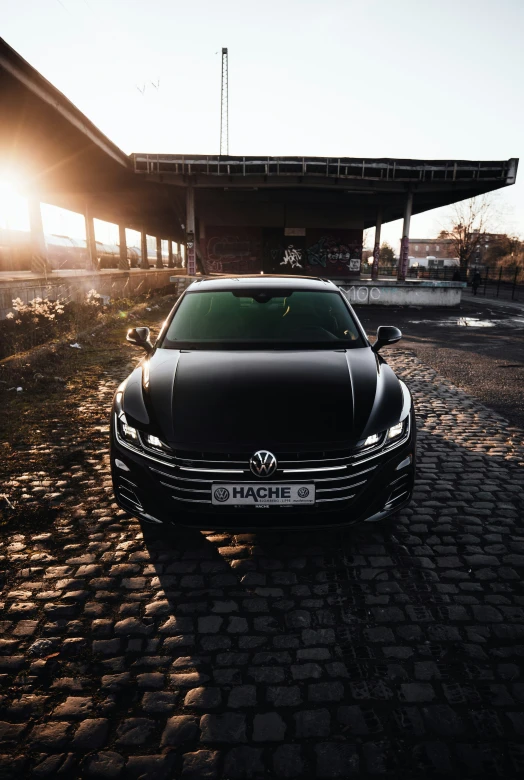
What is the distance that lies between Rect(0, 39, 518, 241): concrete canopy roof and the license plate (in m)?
11.6

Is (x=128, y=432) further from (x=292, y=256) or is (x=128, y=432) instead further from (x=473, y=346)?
(x=292, y=256)

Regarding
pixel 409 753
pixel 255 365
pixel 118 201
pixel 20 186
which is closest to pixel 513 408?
pixel 255 365

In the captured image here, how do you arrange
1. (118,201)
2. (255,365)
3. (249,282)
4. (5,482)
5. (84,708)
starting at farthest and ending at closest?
(118,201)
(249,282)
(5,482)
(255,365)
(84,708)

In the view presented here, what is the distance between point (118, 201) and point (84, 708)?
3246cm

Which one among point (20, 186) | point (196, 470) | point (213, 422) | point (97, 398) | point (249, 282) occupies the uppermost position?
point (20, 186)

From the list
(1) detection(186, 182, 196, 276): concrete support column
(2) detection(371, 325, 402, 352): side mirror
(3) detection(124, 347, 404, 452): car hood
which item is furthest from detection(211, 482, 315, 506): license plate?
(1) detection(186, 182, 196, 276): concrete support column

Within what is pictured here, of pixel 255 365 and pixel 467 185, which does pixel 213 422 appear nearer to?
pixel 255 365

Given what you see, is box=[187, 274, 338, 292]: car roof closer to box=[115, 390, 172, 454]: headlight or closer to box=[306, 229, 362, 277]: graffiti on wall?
box=[115, 390, 172, 454]: headlight

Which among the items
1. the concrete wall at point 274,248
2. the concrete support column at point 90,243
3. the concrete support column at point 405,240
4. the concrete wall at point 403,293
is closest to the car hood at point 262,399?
the concrete wall at point 403,293

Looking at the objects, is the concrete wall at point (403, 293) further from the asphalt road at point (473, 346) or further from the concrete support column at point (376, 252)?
the concrete support column at point (376, 252)

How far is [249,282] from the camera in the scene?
4508 mm

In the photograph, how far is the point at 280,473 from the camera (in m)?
2.52

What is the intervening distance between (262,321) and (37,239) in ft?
76.3

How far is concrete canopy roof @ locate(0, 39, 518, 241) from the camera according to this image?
45.5 ft
